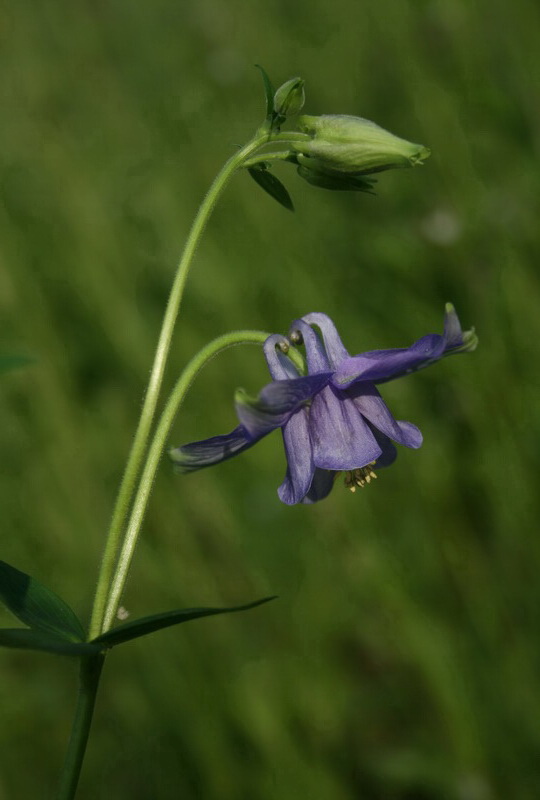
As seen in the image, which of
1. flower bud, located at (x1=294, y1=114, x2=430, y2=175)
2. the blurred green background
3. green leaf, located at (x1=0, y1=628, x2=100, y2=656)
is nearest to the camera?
green leaf, located at (x1=0, y1=628, x2=100, y2=656)

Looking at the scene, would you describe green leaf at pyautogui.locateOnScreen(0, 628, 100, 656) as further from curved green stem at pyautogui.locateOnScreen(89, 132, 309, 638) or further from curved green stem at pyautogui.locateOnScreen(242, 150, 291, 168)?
curved green stem at pyautogui.locateOnScreen(242, 150, 291, 168)

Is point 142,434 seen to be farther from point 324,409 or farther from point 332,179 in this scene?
point 332,179

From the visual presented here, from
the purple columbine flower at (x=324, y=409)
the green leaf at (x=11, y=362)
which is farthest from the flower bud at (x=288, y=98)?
the green leaf at (x=11, y=362)

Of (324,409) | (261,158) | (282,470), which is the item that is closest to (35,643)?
(324,409)

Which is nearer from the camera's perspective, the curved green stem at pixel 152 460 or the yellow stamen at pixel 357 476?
the curved green stem at pixel 152 460

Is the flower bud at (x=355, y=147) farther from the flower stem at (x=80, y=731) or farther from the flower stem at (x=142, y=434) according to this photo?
the flower stem at (x=80, y=731)

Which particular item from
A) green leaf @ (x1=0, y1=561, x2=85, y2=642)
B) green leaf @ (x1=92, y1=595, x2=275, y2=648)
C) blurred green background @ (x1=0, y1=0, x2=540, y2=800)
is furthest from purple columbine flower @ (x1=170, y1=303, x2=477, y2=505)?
blurred green background @ (x1=0, y1=0, x2=540, y2=800)

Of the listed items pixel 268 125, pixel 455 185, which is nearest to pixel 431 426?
pixel 455 185
